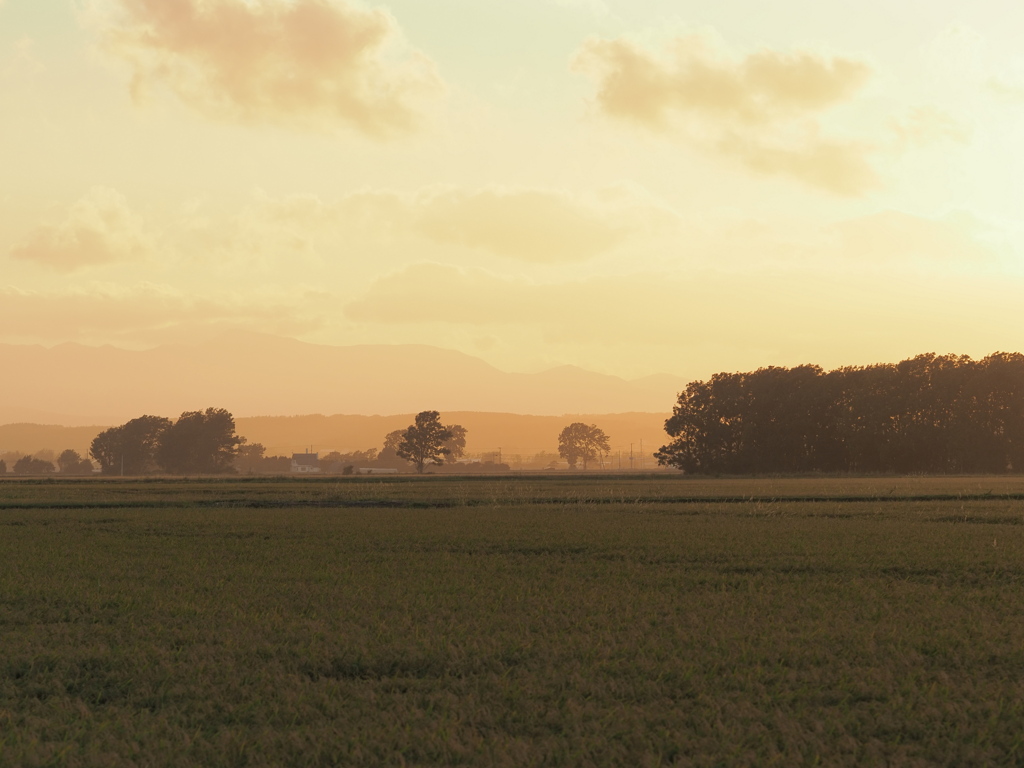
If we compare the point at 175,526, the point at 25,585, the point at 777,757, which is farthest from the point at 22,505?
the point at 777,757

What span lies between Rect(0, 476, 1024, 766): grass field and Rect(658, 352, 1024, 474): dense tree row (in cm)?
8200

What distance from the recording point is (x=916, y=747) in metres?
7.52

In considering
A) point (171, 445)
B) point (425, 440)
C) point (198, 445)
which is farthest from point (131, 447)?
point (425, 440)

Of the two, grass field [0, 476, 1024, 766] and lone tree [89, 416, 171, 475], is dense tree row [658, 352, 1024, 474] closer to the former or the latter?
→ grass field [0, 476, 1024, 766]

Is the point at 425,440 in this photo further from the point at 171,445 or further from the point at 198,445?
the point at 171,445

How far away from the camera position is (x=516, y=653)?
10648 millimetres

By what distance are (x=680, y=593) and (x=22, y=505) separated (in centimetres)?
3896

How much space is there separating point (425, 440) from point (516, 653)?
14759cm

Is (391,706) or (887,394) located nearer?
(391,706)

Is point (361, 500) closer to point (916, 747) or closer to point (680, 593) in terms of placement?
point (680, 593)

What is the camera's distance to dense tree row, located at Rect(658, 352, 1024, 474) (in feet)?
323

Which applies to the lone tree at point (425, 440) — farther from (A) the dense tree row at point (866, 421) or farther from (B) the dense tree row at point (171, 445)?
(A) the dense tree row at point (866, 421)

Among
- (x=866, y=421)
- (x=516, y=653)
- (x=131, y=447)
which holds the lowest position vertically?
(x=516, y=653)

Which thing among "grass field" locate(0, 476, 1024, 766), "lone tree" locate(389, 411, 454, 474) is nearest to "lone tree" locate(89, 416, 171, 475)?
"lone tree" locate(389, 411, 454, 474)
